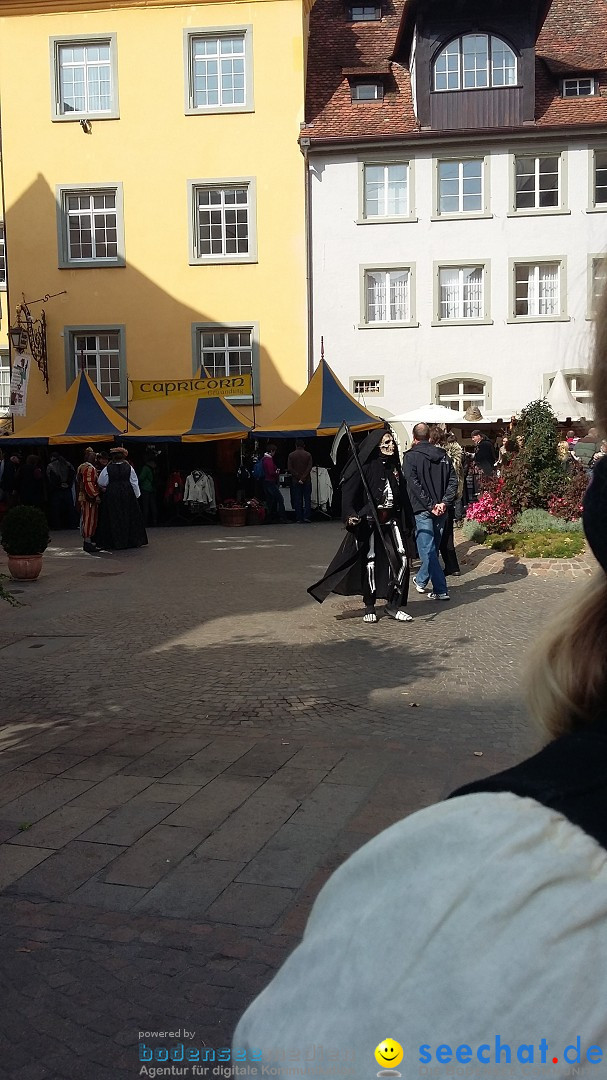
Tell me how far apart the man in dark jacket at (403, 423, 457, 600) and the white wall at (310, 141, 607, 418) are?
1493 centimetres

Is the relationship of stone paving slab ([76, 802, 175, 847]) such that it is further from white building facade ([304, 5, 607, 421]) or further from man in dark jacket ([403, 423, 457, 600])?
white building facade ([304, 5, 607, 421])

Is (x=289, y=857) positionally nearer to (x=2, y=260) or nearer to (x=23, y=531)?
(x=23, y=531)

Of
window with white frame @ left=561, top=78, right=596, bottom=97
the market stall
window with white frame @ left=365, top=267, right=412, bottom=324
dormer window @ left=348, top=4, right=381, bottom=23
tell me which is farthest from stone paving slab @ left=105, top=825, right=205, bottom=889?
dormer window @ left=348, top=4, right=381, bottom=23

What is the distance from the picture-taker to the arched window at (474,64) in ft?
80.0

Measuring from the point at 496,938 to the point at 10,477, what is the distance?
2148cm

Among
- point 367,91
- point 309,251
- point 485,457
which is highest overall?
point 367,91

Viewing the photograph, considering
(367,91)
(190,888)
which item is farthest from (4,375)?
(190,888)

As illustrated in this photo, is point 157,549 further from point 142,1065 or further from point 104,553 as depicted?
point 142,1065

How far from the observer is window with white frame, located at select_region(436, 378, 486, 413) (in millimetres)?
24625

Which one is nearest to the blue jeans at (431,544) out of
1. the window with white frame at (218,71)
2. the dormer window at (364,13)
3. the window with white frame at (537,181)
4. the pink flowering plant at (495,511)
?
the pink flowering plant at (495,511)

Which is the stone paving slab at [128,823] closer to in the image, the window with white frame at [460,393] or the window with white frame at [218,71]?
the window with white frame at [460,393]

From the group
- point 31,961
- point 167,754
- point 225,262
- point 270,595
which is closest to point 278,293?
point 225,262

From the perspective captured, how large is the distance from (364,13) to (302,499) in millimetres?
16384

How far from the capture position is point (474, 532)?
14.2 metres
